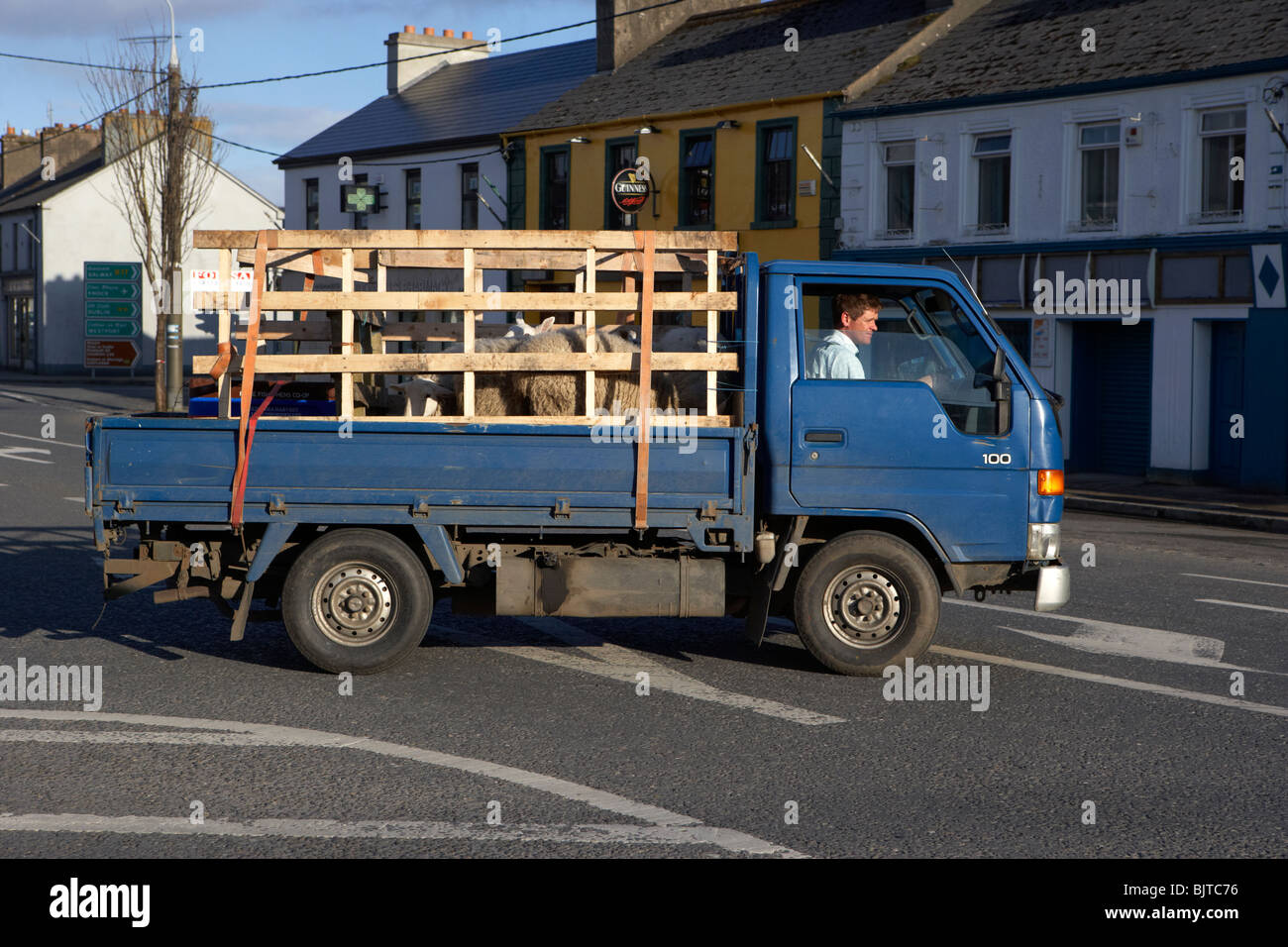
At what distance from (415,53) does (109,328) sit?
43.7ft

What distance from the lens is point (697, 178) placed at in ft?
98.9

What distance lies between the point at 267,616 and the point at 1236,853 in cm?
522

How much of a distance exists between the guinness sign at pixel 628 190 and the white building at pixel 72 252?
31627 mm

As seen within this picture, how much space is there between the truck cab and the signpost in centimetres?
4159

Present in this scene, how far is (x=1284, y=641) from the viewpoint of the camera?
30.0 feet

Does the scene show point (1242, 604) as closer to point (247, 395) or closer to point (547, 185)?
point (247, 395)

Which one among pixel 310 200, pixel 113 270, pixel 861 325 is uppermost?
pixel 310 200

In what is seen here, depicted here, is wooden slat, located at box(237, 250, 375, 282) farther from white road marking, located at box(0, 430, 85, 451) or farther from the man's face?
white road marking, located at box(0, 430, 85, 451)

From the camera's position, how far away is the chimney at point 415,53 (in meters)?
42.2

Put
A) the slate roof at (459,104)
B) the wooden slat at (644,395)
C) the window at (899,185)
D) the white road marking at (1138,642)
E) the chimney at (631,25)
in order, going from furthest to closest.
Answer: the slate roof at (459,104) < the chimney at (631,25) < the window at (899,185) < the white road marking at (1138,642) < the wooden slat at (644,395)

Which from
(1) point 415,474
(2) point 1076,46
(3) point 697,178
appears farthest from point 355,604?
(3) point 697,178

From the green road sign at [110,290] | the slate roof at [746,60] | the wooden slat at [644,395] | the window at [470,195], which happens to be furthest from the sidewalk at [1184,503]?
the green road sign at [110,290]

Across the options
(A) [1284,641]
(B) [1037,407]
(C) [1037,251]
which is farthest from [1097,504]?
(B) [1037,407]

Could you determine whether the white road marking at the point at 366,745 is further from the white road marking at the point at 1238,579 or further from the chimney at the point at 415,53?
the chimney at the point at 415,53
